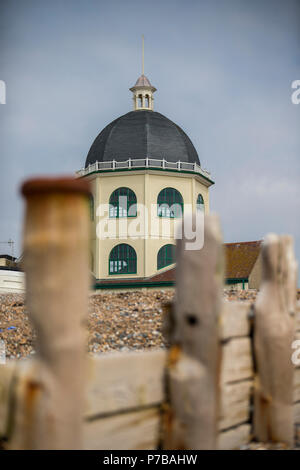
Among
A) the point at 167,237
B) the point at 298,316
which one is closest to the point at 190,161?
the point at 167,237

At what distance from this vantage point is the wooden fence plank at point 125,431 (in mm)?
3260

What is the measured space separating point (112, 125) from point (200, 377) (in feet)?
121

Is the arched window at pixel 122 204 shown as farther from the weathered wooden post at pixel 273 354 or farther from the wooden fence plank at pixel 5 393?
the wooden fence plank at pixel 5 393

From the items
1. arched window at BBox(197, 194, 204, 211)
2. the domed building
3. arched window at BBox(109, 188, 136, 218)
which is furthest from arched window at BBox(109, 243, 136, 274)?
arched window at BBox(197, 194, 204, 211)

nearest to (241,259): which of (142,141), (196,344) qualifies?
(142,141)

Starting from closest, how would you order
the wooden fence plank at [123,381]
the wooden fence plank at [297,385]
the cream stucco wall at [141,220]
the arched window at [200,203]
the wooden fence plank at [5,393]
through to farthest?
the wooden fence plank at [5,393]
the wooden fence plank at [123,381]
the wooden fence plank at [297,385]
the cream stucco wall at [141,220]
the arched window at [200,203]

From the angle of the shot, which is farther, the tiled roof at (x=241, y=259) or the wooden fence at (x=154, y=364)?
the tiled roof at (x=241, y=259)

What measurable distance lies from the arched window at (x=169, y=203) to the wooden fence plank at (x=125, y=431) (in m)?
32.6

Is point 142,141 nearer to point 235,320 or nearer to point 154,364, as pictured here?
point 235,320

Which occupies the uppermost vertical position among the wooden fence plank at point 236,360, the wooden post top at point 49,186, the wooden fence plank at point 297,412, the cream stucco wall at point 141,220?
the cream stucco wall at point 141,220

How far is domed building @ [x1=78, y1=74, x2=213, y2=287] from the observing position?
3550cm

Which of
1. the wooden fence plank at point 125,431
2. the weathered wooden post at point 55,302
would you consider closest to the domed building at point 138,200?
the wooden fence plank at point 125,431

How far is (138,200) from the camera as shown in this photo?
35.7m
